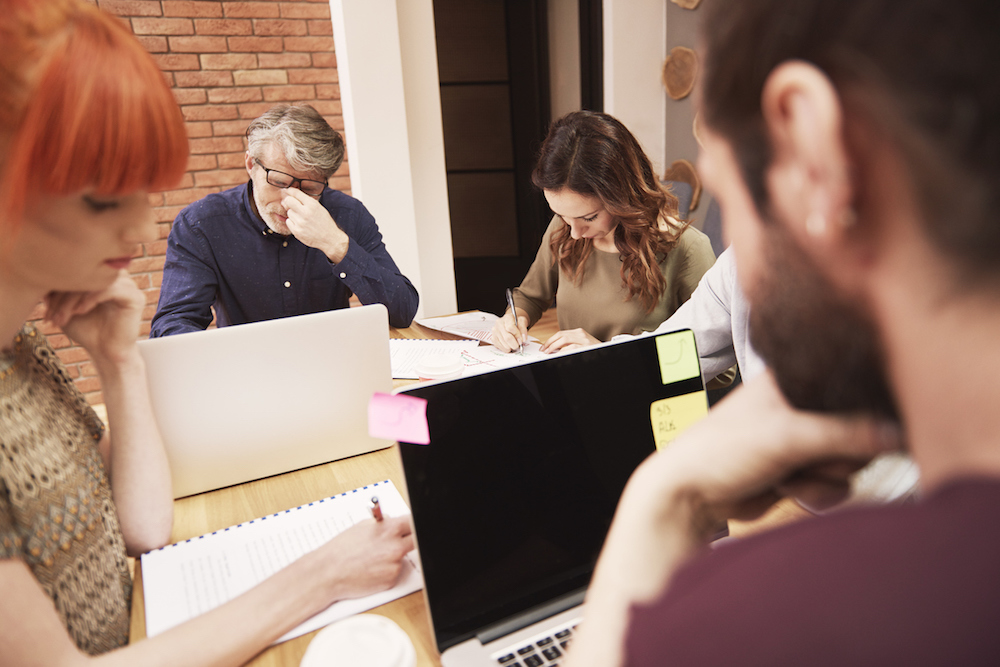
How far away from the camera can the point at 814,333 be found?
0.35m

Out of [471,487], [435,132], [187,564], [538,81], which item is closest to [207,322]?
[187,564]

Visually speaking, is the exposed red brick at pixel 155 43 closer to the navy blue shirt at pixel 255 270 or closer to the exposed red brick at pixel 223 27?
the exposed red brick at pixel 223 27

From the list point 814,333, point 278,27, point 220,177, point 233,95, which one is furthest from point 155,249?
point 814,333

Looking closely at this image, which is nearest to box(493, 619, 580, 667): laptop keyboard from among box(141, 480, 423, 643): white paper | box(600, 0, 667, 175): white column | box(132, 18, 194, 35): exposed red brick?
box(141, 480, 423, 643): white paper

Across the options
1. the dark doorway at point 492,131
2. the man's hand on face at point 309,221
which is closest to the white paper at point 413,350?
the man's hand on face at point 309,221

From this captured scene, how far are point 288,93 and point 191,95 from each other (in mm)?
453

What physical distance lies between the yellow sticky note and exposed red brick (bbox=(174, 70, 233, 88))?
302 cm

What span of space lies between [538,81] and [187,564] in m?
3.67

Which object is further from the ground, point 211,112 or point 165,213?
point 211,112

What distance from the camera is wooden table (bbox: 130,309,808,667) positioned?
69 cm

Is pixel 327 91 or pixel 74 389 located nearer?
pixel 74 389

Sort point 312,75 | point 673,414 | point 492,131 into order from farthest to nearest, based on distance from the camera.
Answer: point 492,131 < point 312,75 < point 673,414

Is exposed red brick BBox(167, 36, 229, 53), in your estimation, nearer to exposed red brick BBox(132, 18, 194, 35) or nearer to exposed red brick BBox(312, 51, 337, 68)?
exposed red brick BBox(132, 18, 194, 35)

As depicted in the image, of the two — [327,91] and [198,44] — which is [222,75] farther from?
[327,91]
